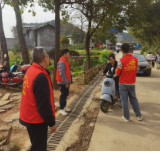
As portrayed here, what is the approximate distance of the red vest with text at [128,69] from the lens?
14.1 feet

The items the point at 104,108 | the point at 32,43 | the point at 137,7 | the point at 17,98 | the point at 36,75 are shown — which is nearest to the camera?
the point at 36,75

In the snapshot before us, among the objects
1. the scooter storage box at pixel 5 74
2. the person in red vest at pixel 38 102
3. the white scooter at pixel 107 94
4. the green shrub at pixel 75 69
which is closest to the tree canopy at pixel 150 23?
the green shrub at pixel 75 69

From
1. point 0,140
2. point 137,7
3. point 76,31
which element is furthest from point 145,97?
point 76,31

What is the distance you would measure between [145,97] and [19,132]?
16.0ft

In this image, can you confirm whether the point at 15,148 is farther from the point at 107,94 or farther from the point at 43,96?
the point at 107,94

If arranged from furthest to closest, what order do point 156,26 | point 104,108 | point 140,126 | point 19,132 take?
point 156,26 → point 104,108 → point 140,126 → point 19,132

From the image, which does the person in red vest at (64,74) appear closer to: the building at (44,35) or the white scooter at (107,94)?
the white scooter at (107,94)

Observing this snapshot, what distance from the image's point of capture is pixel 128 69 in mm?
4324

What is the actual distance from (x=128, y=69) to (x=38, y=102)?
9.19ft

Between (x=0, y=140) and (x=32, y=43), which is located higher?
(x=32, y=43)

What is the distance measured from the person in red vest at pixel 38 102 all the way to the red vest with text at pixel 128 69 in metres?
2.48

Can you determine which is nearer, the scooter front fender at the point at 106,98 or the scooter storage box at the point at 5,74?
the scooter front fender at the point at 106,98

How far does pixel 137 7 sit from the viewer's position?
11.1 m
